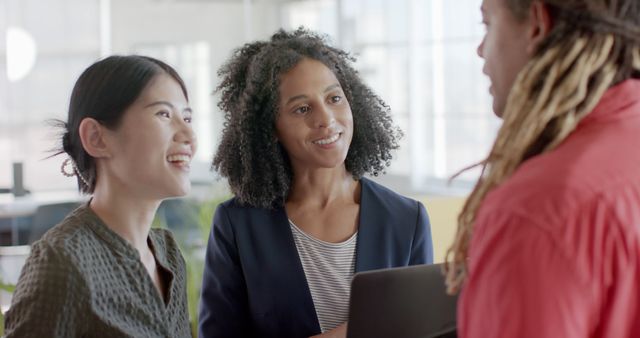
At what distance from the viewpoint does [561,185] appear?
0.75 m

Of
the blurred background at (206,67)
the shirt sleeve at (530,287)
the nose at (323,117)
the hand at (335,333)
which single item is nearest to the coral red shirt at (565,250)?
the shirt sleeve at (530,287)

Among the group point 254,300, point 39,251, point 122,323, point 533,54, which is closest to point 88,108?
point 39,251

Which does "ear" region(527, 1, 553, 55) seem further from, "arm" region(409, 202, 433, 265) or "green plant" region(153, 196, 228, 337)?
"green plant" region(153, 196, 228, 337)

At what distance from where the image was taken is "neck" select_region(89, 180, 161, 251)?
1501 millimetres

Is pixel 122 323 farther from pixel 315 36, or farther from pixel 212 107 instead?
pixel 212 107

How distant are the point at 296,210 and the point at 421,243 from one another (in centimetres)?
28

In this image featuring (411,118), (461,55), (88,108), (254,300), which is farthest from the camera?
(411,118)

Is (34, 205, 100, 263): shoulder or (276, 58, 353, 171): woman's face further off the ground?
(276, 58, 353, 171): woman's face

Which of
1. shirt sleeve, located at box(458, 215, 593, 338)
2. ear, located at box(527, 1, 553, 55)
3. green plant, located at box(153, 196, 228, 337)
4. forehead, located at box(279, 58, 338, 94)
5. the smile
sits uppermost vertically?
forehead, located at box(279, 58, 338, 94)

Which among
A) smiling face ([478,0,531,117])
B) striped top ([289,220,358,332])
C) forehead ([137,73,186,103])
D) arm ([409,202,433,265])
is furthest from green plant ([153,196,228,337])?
smiling face ([478,0,531,117])

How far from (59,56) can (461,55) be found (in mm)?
2860

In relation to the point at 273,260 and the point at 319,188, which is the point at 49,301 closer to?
the point at 273,260

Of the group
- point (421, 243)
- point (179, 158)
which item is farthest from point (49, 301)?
point (421, 243)

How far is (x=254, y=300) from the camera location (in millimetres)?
1696
